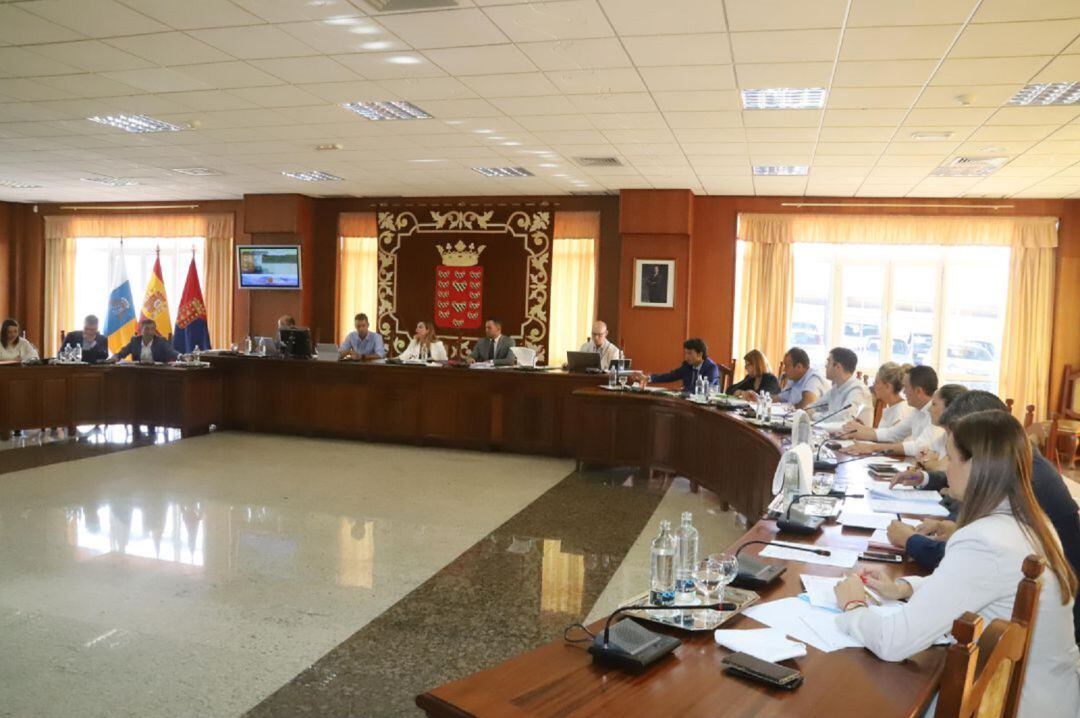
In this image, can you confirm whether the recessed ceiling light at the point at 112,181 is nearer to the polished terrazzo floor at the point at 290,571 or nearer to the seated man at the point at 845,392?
the polished terrazzo floor at the point at 290,571

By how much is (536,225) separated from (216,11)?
688 cm

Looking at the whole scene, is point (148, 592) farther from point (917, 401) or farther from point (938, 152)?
point (938, 152)

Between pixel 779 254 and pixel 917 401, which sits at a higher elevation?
pixel 779 254

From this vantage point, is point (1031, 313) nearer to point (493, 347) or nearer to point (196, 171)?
point (493, 347)

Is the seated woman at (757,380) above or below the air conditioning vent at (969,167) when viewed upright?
below

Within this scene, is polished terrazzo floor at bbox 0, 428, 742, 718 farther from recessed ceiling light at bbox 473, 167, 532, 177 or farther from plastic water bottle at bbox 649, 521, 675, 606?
recessed ceiling light at bbox 473, 167, 532, 177

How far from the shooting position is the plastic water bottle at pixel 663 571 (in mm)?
2092

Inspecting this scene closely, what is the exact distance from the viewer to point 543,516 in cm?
600

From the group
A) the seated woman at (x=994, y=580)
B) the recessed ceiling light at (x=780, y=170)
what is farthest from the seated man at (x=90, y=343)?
the seated woman at (x=994, y=580)

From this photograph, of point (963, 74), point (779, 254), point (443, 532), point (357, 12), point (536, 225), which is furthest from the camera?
point (536, 225)

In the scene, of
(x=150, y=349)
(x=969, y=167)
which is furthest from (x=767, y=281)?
(x=150, y=349)

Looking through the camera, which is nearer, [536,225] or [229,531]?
[229,531]

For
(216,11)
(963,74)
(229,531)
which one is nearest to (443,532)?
(229,531)

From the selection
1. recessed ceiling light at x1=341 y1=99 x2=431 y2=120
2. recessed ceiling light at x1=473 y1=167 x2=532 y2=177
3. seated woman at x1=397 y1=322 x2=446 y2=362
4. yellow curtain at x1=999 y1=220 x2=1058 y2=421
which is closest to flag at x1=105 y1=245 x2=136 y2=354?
seated woman at x1=397 y1=322 x2=446 y2=362
